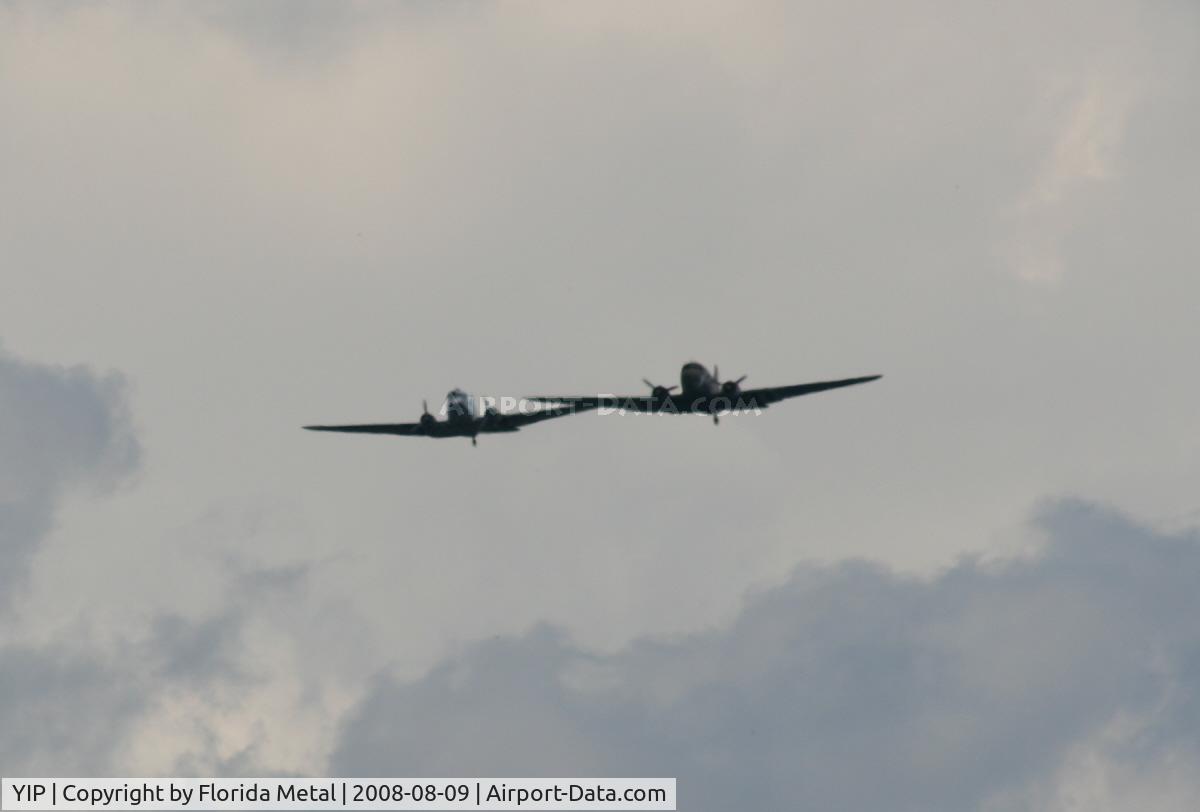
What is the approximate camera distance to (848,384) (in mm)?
196250

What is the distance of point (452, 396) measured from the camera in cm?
19575

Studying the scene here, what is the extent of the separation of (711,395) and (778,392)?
21.5 feet

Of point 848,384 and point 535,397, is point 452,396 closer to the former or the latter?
point 535,397

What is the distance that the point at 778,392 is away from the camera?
651ft

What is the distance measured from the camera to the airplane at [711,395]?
193750mm

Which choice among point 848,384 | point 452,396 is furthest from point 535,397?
point 848,384

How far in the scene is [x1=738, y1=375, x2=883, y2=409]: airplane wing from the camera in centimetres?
19700

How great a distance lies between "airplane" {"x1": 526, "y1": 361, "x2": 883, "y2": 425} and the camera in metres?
194

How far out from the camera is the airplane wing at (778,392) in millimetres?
197000

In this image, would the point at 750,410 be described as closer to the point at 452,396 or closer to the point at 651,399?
the point at 651,399

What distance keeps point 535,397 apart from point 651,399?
9.43 meters

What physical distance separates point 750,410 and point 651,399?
7.94 m

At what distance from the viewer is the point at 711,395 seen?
195m

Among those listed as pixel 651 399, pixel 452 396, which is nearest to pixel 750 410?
pixel 651 399
